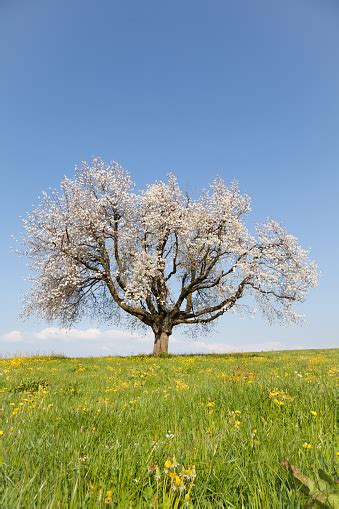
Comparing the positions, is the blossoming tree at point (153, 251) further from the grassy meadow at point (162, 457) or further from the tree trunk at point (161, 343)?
the grassy meadow at point (162, 457)

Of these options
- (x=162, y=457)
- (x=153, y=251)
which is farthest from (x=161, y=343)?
(x=162, y=457)

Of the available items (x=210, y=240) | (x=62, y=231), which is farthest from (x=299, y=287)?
(x=62, y=231)

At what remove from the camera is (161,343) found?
30.1 m

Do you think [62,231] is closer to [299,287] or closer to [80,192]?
[80,192]

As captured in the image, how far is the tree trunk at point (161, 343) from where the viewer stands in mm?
30013

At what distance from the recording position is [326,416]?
4898 mm

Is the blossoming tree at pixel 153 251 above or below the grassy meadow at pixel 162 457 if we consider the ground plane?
above

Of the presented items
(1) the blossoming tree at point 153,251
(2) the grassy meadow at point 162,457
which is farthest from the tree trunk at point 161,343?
(2) the grassy meadow at point 162,457

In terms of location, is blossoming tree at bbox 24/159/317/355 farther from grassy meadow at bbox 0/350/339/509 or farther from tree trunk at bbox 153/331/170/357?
grassy meadow at bbox 0/350/339/509

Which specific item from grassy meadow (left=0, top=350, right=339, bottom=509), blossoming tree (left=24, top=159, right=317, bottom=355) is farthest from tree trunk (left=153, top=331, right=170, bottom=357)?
grassy meadow (left=0, top=350, right=339, bottom=509)

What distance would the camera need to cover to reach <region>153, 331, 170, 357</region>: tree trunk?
98.5 feet

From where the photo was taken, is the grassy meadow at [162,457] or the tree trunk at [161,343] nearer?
the grassy meadow at [162,457]

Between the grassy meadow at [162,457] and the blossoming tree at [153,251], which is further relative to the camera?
the blossoming tree at [153,251]

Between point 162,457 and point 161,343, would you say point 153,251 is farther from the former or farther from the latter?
point 162,457
